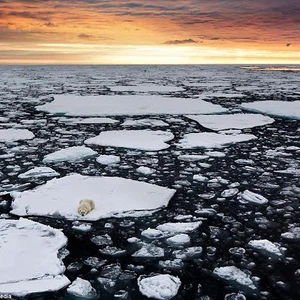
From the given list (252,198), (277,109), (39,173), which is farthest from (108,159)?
(277,109)

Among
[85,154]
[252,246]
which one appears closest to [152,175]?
[85,154]

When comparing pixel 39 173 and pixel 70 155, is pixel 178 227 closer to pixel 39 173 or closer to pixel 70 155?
pixel 39 173

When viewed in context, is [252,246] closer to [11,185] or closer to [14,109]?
[11,185]

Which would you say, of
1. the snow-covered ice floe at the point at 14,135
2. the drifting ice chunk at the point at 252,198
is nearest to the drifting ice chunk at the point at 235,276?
the drifting ice chunk at the point at 252,198

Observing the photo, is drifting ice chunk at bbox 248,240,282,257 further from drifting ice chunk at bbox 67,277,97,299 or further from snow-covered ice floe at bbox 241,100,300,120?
snow-covered ice floe at bbox 241,100,300,120

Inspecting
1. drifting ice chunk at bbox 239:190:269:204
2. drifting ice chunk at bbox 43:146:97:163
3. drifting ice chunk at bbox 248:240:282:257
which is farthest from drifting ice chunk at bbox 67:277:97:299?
drifting ice chunk at bbox 43:146:97:163

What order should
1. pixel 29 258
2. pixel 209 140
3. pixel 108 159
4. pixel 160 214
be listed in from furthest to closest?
pixel 209 140, pixel 108 159, pixel 160 214, pixel 29 258

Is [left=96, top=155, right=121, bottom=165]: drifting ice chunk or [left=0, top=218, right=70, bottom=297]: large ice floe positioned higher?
[left=0, top=218, right=70, bottom=297]: large ice floe
